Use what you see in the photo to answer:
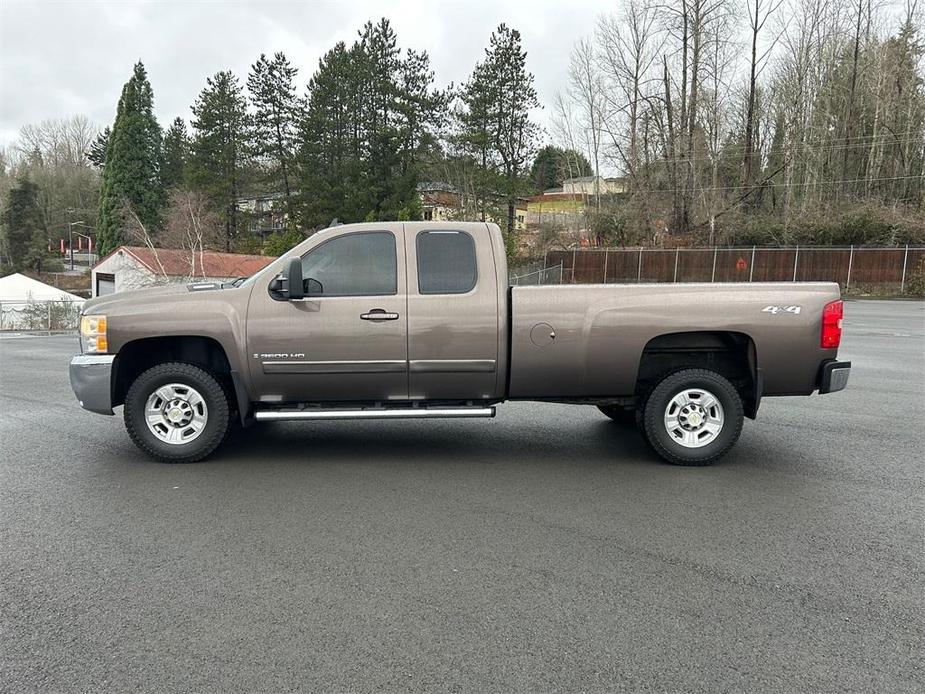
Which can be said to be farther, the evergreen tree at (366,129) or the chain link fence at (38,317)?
the evergreen tree at (366,129)

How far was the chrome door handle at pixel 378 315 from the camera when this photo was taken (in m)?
5.79

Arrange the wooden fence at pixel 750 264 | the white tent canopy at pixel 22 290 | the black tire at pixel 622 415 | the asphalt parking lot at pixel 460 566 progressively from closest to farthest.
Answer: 1. the asphalt parking lot at pixel 460 566
2. the black tire at pixel 622 415
3. the wooden fence at pixel 750 264
4. the white tent canopy at pixel 22 290

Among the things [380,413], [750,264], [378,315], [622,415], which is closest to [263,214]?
[750,264]

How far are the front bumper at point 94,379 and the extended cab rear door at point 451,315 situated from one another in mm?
2576

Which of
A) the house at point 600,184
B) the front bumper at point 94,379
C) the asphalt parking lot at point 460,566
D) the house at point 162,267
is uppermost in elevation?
the house at point 600,184

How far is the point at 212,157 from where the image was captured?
186ft

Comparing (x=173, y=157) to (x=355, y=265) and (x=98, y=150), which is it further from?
(x=355, y=265)

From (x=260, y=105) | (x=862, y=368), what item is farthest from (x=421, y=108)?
(x=862, y=368)

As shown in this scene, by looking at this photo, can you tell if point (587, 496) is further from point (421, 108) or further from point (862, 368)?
point (421, 108)

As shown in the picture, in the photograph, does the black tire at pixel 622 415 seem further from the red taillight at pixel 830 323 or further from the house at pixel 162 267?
the house at pixel 162 267

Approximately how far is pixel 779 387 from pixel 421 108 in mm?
49253

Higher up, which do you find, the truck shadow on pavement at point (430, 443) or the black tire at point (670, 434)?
the black tire at point (670, 434)

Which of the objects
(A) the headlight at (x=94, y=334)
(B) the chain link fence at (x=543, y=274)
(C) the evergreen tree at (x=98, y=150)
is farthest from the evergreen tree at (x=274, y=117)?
(A) the headlight at (x=94, y=334)

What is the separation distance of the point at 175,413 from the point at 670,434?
4320 millimetres
